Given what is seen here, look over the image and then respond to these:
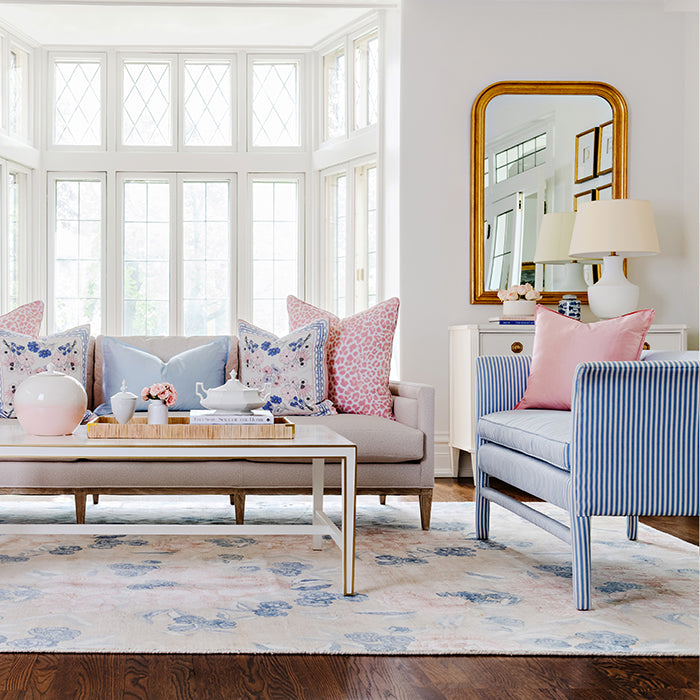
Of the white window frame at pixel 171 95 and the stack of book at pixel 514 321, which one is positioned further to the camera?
the white window frame at pixel 171 95

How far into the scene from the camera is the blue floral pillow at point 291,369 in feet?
12.6

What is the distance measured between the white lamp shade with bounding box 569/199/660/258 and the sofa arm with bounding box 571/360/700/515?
2251 mm

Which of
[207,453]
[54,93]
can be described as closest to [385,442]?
[207,453]

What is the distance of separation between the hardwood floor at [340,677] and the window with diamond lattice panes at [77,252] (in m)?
4.43

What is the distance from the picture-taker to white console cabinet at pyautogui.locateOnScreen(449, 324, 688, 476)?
470 cm

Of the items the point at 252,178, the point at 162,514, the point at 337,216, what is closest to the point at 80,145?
the point at 252,178

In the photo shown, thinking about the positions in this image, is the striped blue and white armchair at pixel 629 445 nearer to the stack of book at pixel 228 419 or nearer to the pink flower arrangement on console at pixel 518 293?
the stack of book at pixel 228 419

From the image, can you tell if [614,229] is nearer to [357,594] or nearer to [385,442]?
[385,442]

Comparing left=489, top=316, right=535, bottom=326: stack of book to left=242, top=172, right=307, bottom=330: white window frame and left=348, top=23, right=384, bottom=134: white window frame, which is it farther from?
left=242, top=172, right=307, bottom=330: white window frame

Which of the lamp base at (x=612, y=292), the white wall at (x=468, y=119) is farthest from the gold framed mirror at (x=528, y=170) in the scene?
the lamp base at (x=612, y=292)

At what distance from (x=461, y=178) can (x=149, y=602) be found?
3540 millimetres

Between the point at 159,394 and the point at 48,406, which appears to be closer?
the point at 48,406

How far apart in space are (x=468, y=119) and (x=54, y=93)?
3.00 metres

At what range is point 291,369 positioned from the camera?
153 inches
